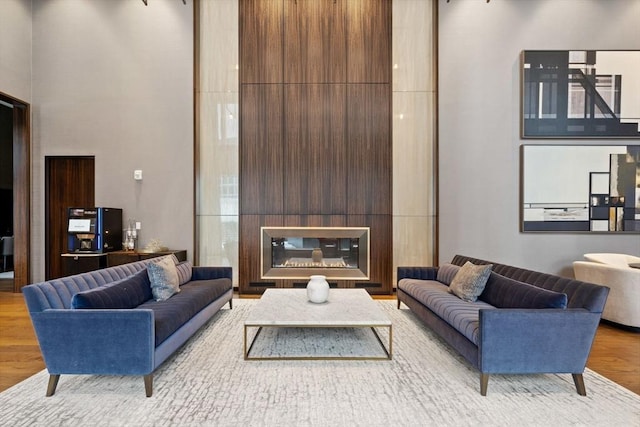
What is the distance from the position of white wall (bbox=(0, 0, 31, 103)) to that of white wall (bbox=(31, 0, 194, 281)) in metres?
0.11

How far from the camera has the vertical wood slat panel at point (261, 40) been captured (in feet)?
17.6

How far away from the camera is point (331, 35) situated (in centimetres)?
537

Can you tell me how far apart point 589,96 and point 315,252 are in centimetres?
496

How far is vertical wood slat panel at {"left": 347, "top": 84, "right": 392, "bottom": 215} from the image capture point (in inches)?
212

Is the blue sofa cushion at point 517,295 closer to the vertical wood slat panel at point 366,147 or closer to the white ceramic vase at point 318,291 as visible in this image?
the white ceramic vase at point 318,291

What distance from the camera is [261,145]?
17.7 ft

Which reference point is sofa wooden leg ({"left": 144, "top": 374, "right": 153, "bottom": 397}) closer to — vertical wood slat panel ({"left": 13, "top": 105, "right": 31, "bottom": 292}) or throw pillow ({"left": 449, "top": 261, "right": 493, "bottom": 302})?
throw pillow ({"left": 449, "top": 261, "right": 493, "bottom": 302})

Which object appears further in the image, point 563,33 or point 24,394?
point 563,33

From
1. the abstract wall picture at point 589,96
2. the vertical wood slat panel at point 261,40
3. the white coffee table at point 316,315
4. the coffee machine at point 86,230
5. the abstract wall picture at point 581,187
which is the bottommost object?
the white coffee table at point 316,315

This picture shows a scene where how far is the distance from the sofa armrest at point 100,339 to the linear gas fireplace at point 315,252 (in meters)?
3.08

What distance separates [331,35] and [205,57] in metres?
2.08

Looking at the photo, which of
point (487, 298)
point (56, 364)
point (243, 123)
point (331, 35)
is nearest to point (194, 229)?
point (243, 123)

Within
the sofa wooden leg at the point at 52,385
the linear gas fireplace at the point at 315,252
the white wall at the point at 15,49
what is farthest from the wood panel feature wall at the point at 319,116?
the white wall at the point at 15,49

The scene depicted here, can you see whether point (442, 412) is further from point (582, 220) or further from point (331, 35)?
point (331, 35)
